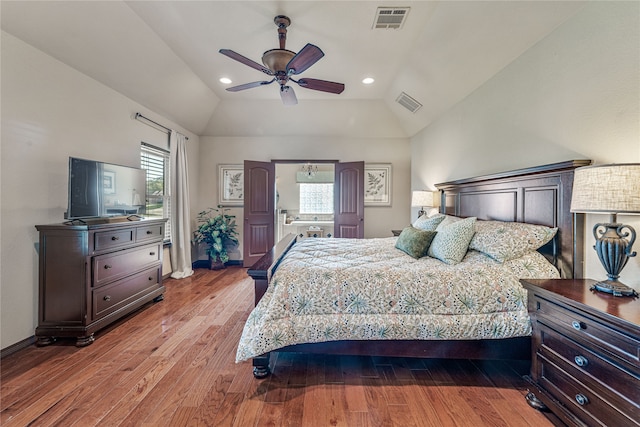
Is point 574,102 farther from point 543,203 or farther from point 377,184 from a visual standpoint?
point 377,184

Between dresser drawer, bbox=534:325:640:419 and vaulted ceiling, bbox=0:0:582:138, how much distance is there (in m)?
2.20

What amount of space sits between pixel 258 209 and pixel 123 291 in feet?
8.83

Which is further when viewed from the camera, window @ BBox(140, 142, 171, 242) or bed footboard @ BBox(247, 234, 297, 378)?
window @ BBox(140, 142, 171, 242)

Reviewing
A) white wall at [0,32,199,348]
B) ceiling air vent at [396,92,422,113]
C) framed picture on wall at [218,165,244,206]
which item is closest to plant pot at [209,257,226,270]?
framed picture on wall at [218,165,244,206]

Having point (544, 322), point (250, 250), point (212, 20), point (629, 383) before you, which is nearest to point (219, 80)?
point (212, 20)

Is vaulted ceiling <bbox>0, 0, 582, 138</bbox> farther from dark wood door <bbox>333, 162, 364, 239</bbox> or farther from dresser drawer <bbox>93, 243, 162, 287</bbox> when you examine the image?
dresser drawer <bbox>93, 243, 162, 287</bbox>

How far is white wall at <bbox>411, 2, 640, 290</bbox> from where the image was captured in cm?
158

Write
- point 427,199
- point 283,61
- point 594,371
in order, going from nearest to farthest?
1. point 594,371
2. point 283,61
3. point 427,199

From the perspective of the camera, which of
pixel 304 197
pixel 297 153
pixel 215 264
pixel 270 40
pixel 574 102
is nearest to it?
pixel 574 102

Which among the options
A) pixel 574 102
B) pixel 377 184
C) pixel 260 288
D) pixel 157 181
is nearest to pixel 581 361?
pixel 574 102

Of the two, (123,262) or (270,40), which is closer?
(123,262)

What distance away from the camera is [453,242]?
2189 mm

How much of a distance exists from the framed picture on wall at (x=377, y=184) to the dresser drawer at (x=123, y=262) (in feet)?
12.4

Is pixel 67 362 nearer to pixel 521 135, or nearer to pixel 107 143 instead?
pixel 107 143
